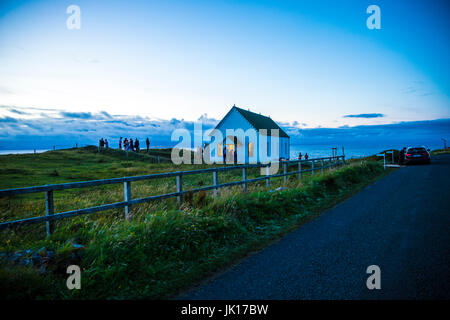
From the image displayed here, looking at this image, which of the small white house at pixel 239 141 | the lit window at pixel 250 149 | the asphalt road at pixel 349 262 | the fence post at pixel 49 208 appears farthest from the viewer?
the lit window at pixel 250 149

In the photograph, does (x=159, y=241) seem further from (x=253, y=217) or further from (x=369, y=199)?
(x=369, y=199)

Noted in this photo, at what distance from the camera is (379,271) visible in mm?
3904

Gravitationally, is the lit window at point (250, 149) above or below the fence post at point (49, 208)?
above

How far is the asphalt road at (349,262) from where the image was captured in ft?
11.2

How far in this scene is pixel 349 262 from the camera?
4.32m

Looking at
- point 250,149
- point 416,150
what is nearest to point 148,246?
point 250,149

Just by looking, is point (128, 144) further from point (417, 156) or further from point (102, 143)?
point (417, 156)

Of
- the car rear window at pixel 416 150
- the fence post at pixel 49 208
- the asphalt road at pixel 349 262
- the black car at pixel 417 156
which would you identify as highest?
the car rear window at pixel 416 150

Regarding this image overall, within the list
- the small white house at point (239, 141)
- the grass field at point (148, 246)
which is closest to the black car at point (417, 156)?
the small white house at point (239, 141)

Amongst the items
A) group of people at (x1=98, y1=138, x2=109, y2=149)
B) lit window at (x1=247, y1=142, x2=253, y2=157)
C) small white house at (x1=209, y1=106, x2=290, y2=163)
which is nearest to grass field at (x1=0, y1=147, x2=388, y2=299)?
small white house at (x1=209, y1=106, x2=290, y2=163)

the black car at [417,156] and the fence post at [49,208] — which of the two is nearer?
the fence post at [49,208]

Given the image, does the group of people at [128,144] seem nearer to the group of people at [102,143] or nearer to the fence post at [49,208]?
the group of people at [102,143]

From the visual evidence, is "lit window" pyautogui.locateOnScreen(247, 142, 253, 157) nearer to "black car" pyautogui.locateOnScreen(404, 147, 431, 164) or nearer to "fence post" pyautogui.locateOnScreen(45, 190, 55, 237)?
"black car" pyautogui.locateOnScreen(404, 147, 431, 164)

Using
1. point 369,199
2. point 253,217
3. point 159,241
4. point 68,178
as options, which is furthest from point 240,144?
point 159,241
